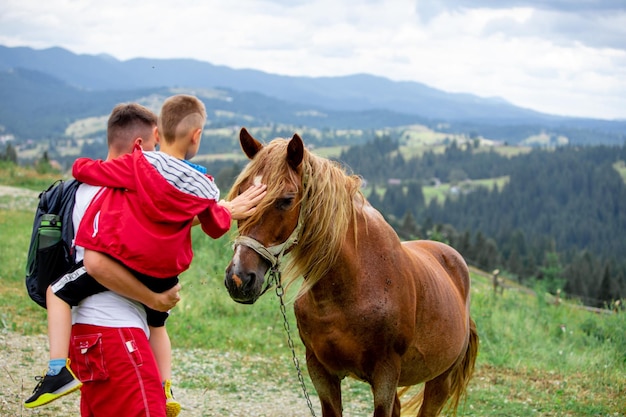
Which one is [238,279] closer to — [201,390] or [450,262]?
[450,262]

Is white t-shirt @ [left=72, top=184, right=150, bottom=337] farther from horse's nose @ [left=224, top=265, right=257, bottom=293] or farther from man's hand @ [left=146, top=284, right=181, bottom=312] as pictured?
horse's nose @ [left=224, top=265, right=257, bottom=293]

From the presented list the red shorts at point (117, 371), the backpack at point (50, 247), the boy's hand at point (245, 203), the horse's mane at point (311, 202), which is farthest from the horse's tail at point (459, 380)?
the backpack at point (50, 247)

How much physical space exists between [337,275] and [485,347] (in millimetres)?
7368

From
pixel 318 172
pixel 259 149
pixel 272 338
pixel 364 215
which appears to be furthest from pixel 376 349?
pixel 272 338

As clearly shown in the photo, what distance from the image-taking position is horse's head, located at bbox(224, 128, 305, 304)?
320 cm

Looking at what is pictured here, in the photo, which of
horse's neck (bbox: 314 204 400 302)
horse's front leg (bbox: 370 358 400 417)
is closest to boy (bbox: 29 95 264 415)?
horse's neck (bbox: 314 204 400 302)

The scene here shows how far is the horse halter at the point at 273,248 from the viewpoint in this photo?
3267 mm

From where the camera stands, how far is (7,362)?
24.4ft

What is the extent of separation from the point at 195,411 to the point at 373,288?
356cm

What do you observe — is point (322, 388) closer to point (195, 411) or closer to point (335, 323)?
point (335, 323)

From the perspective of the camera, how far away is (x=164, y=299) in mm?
3070

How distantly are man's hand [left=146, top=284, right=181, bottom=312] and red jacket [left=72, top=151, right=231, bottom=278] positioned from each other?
126 millimetres

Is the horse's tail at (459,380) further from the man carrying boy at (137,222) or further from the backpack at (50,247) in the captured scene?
the backpack at (50,247)

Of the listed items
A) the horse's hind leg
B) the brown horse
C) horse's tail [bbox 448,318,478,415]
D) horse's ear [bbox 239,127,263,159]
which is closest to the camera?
the brown horse
